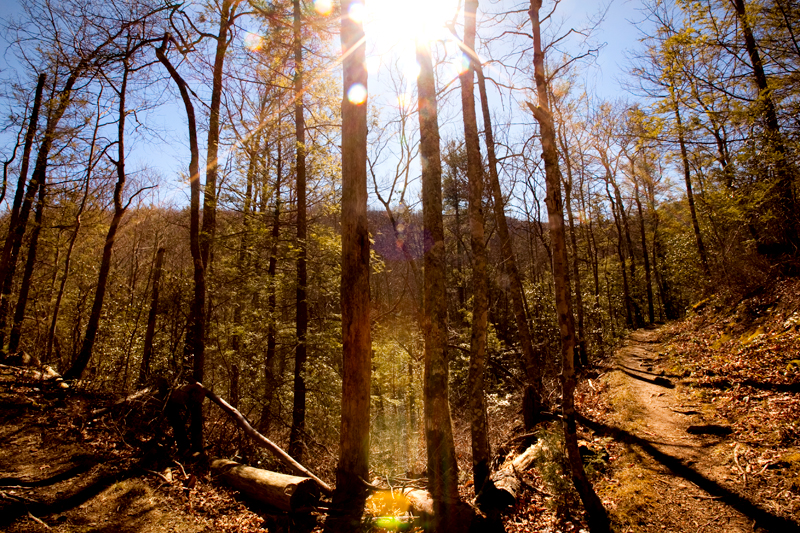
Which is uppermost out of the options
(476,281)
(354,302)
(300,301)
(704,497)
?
(300,301)

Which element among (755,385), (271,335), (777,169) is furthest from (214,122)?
(777,169)

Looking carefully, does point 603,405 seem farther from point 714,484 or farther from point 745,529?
point 745,529

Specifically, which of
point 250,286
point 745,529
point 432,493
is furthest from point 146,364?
point 745,529

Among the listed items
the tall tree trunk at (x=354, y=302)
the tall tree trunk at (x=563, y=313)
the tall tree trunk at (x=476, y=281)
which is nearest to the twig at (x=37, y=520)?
the tall tree trunk at (x=354, y=302)

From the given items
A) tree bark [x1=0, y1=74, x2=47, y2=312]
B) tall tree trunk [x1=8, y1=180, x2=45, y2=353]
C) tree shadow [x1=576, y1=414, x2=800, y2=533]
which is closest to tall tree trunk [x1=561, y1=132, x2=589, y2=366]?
tree shadow [x1=576, y1=414, x2=800, y2=533]

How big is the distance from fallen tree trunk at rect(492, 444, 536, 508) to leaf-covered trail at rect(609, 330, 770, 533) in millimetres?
1524

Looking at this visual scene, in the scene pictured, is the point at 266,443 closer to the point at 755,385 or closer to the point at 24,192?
the point at 755,385

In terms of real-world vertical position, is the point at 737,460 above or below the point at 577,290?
below

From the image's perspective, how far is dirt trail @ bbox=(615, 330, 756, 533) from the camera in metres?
4.24

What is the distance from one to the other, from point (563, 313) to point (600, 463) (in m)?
2.92

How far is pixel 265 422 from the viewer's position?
412 inches

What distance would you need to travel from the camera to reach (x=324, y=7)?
23.2 feet

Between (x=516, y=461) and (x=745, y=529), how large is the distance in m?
3.38

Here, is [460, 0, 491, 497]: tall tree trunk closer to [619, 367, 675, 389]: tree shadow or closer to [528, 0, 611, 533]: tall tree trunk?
[528, 0, 611, 533]: tall tree trunk
